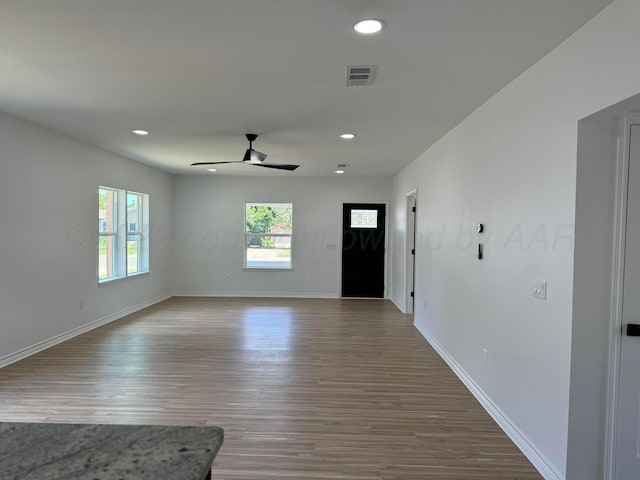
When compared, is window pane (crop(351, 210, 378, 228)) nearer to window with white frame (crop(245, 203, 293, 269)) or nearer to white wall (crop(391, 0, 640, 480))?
window with white frame (crop(245, 203, 293, 269))

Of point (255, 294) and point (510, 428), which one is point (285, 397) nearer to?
point (510, 428)

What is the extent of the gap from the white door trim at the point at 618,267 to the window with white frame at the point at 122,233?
5777mm

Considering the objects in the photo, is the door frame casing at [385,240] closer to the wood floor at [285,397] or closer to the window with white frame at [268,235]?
the window with white frame at [268,235]

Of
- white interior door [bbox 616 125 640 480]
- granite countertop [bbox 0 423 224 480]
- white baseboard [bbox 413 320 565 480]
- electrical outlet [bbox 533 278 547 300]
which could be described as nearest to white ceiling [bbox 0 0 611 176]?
white interior door [bbox 616 125 640 480]

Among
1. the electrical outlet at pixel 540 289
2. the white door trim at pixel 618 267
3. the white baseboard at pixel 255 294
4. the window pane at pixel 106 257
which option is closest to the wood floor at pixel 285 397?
the white door trim at pixel 618 267

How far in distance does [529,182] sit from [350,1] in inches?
62.8

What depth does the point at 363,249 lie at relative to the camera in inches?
309

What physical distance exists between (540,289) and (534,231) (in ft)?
1.20

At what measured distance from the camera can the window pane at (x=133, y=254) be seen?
636 cm

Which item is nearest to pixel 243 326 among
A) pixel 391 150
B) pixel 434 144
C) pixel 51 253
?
pixel 51 253

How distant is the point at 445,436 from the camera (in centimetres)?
262

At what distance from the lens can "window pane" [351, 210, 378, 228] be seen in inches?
309

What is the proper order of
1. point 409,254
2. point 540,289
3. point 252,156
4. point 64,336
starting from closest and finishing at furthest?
point 540,289 < point 252,156 < point 64,336 < point 409,254

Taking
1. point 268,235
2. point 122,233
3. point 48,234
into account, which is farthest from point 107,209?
point 268,235
